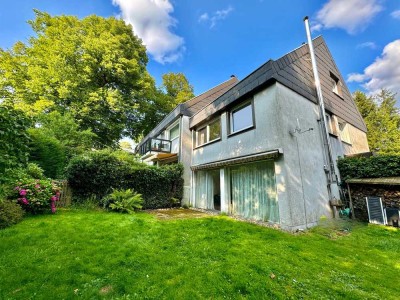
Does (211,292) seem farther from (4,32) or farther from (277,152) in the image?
(4,32)

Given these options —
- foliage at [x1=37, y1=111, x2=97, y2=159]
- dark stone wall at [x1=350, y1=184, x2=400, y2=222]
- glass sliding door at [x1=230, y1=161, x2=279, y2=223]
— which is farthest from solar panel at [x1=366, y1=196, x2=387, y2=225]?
foliage at [x1=37, y1=111, x2=97, y2=159]

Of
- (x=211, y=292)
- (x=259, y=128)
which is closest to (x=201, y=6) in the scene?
(x=259, y=128)

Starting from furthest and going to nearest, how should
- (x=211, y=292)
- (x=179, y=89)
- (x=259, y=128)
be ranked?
(x=179, y=89)
(x=259, y=128)
(x=211, y=292)

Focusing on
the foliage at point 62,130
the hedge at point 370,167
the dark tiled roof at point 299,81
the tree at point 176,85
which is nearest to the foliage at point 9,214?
the foliage at point 62,130

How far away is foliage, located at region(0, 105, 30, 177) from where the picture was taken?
9.70 ft

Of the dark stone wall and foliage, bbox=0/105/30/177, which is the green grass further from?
the dark stone wall

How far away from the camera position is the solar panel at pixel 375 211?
7.87 m

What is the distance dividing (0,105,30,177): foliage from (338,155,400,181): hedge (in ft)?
42.0

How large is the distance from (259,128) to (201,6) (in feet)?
28.9

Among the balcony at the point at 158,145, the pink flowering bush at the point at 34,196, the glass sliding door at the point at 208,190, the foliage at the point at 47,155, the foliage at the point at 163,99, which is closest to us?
the pink flowering bush at the point at 34,196

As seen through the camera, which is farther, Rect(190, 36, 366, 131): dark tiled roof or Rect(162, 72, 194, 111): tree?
Rect(162, 72, 194, 111): tree

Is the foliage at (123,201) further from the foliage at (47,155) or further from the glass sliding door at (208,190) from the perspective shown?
the glass sliding door at (208,190)

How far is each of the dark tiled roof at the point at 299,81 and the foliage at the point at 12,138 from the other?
305 inches

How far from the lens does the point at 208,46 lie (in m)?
14.4
